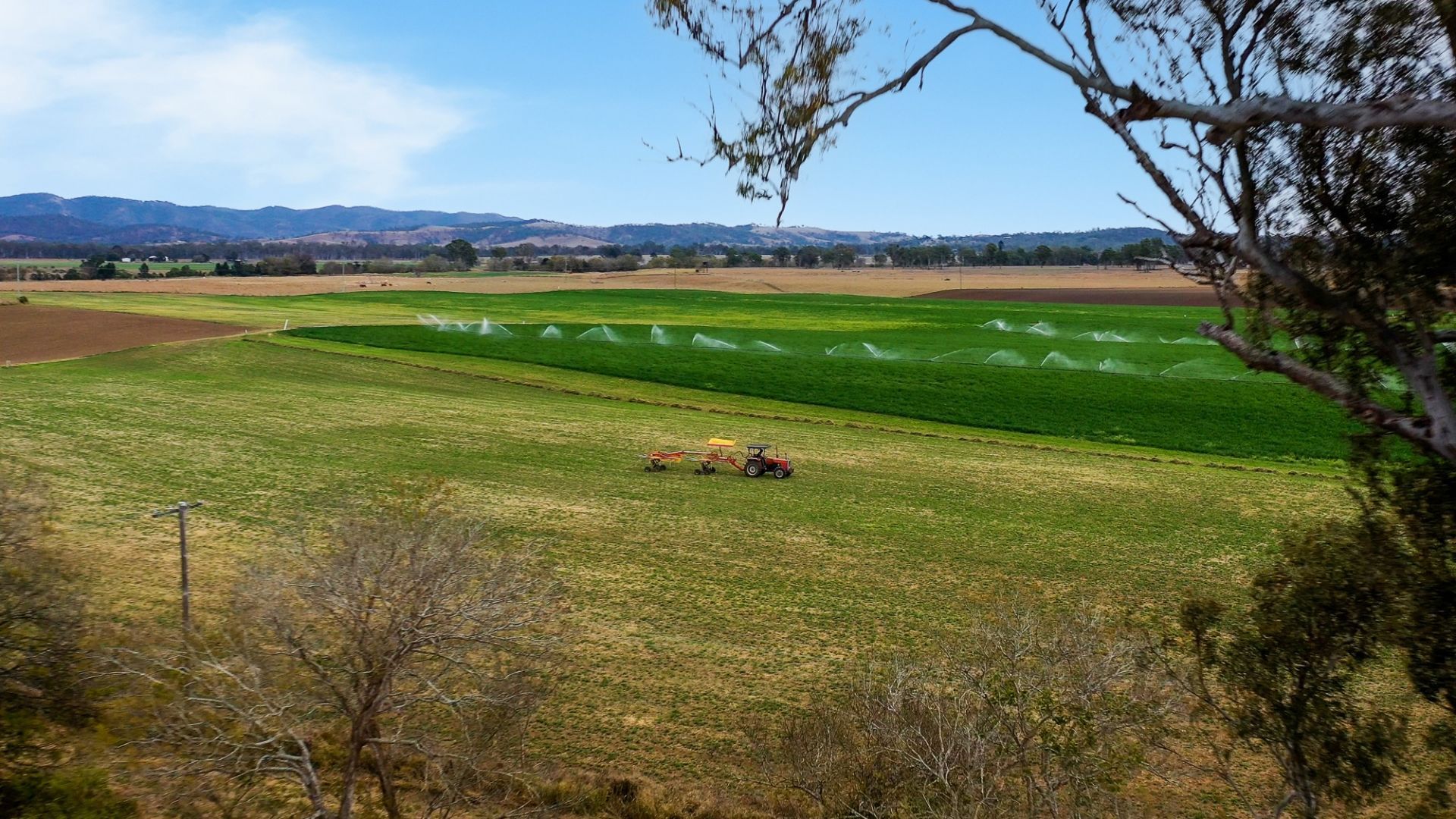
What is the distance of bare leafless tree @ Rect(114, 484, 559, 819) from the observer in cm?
1341

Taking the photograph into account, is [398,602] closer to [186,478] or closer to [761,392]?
[186,478]

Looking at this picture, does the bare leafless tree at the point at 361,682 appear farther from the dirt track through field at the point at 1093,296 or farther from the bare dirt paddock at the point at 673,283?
the bare dirt paddock at the point at 673,283

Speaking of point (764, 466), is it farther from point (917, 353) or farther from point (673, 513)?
point (917, 353)

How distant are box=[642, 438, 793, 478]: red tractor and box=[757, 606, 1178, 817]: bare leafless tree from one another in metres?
23.3

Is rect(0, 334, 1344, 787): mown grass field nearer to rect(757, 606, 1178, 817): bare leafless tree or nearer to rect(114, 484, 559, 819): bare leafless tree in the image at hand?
rect(114, 484, 559, 819): bare leafless tree

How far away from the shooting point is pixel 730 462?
129ft

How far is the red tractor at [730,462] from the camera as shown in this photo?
39.2 metres

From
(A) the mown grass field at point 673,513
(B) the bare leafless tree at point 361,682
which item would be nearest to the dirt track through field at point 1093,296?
(A) the mown grass field at point 673,513

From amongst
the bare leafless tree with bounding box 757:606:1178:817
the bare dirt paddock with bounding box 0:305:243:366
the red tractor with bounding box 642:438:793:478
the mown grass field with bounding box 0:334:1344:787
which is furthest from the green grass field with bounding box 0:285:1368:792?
the bare dirt paddock with bounding box 0:305:243:366

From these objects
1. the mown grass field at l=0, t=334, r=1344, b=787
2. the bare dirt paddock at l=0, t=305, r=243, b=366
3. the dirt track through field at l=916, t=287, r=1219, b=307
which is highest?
the dirt track through field at l=916, t=287, r=1219, b=307

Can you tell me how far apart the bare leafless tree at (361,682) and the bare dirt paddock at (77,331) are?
186 ft

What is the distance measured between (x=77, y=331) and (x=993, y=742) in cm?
7852

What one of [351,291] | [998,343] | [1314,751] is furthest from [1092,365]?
[351,291]

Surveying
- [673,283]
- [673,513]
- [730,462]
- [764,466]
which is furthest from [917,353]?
[673,283]
